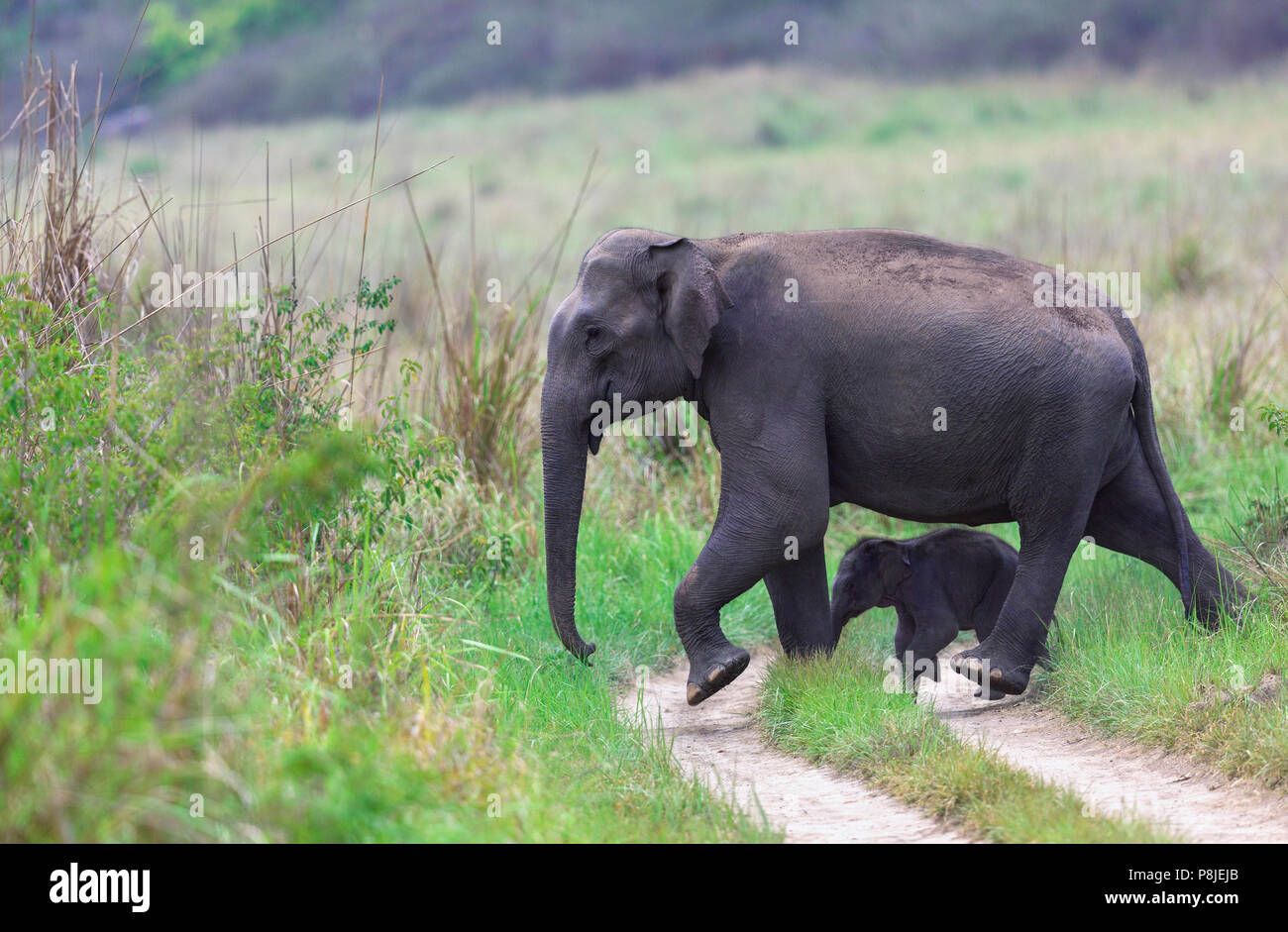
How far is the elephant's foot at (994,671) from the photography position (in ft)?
23.0

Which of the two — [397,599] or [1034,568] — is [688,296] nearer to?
[397,599]

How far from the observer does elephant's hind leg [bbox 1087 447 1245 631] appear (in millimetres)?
7449

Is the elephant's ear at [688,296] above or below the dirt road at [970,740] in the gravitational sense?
above

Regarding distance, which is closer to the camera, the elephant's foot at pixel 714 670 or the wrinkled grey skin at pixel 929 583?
the elephant's foot at pixel 714 670

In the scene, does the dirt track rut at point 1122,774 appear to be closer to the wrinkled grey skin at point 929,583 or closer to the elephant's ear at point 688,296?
the wrinkled grey skin at point 929,583

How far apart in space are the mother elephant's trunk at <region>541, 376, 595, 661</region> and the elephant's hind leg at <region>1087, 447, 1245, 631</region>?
8.91 ft

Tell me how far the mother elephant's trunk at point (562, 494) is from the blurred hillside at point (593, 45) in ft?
114

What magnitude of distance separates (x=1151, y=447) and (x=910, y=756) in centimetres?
228

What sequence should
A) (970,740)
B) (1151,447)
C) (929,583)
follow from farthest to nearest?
(929,583) < (1151,447) < (970,740)


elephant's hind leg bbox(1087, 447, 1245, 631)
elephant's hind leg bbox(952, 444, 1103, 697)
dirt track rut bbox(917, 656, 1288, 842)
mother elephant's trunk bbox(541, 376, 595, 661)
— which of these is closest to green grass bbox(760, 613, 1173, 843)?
dirt track rut bbox(917, 656, 1288, 842)

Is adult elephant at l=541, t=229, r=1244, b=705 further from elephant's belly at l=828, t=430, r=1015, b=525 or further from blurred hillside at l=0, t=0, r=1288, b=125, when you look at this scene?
blurred hillside at l=0, t=0, r=1288, b=125

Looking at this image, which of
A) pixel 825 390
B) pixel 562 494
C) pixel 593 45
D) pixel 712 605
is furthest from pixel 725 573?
pixel 593 45

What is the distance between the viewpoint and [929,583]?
26.0 ft

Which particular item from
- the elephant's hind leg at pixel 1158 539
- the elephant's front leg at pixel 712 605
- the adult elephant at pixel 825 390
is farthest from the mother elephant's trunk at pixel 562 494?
the elephant's hind leg at pixel 1158 539
